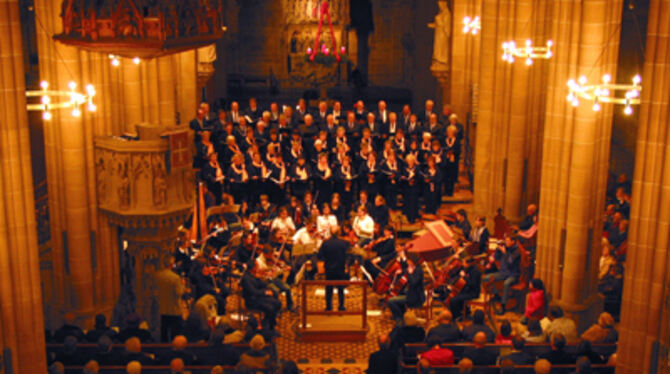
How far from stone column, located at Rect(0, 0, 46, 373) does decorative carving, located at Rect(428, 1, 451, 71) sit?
1452 centimetres

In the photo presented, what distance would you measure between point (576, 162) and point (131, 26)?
6.80m

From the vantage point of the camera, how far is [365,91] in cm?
2828

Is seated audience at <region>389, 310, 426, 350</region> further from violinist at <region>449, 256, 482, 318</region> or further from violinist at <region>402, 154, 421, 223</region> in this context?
violinist at <region>402, 154, 421, 223</region>

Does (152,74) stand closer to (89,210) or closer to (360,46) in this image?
(89,210)

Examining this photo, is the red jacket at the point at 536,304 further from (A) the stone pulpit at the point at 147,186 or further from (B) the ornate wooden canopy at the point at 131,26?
(B) the ornate wooden canopy at the point at 131,26

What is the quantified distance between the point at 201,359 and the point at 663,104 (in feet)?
21.2

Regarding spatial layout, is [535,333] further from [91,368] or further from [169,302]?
[91,368]

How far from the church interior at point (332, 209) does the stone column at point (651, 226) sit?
28 millimetres

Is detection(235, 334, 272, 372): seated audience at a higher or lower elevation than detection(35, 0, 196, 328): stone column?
lower

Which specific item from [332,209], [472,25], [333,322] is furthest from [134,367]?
[472,25]

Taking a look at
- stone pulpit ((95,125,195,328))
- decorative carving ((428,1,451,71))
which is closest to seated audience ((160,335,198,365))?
stone pulpit ((95,125,195,328))

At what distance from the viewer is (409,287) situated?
45.9 ft

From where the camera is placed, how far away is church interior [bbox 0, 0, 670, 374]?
10.5 metres

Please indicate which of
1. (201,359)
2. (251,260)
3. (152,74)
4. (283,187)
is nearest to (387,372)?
(201,359)
